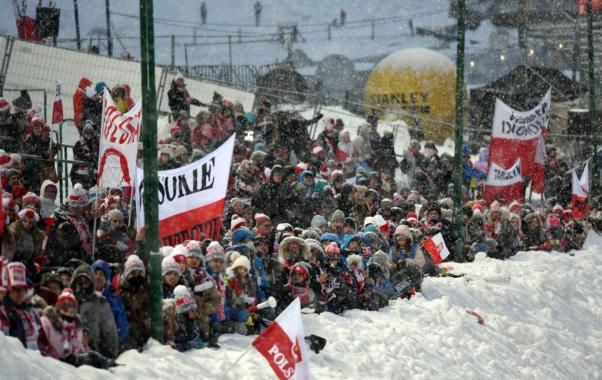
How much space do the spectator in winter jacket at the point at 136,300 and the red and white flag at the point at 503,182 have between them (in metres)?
13.0

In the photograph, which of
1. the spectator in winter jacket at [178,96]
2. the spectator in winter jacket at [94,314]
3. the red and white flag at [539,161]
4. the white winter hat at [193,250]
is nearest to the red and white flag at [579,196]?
the red and white flag at [539,161]

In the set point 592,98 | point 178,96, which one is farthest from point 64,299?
point 592,98

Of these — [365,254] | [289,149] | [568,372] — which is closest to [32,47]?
[289,149]

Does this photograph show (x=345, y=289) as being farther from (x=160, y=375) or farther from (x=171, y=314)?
(x=160, y=375)

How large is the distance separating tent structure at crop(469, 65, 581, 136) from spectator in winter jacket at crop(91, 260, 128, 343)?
30.8 metres

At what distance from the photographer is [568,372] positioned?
1526 cm

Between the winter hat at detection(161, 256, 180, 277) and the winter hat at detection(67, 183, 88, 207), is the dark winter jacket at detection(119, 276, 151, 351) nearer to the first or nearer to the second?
the winter hat at detection(161, 256, 180, 277)

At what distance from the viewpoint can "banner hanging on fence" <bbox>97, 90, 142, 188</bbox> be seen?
12031mm

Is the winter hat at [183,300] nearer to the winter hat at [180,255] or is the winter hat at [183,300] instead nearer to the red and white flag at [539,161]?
the winter hat at [180,255]

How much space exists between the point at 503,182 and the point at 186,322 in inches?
501

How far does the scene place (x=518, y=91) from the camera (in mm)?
40312

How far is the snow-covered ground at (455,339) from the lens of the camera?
952 centimetres

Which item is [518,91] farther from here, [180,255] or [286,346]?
[286,346]

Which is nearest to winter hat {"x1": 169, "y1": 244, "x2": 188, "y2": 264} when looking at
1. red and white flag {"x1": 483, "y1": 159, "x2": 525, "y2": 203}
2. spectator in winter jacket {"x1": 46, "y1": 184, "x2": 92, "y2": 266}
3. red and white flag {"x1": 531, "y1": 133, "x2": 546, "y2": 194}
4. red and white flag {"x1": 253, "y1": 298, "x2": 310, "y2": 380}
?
spectator in winter jacket {"x1": 46, "y1": 184, "x2": 92, "y2": 266}
